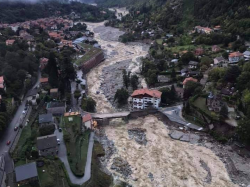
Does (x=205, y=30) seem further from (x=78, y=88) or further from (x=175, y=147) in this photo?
(x=175, y=147)

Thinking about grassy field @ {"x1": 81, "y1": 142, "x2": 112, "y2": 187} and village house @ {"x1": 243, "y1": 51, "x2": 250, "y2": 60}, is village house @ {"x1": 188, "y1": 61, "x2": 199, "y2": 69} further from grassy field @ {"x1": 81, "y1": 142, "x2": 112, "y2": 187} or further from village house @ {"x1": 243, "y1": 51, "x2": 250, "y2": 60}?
grassy field @ {"x1": 81, "y1": 142, "x2": 112, "y2": 187}

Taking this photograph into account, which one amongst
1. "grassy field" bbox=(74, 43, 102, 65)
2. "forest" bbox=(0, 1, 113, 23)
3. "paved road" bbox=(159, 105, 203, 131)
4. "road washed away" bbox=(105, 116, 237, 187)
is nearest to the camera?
"road washed away" bbox=(105, 116, 237, 187)

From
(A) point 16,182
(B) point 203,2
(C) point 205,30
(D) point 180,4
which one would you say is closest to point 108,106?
(A) point 16,182

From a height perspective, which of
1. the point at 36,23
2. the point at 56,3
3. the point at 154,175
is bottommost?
the point at 154,175

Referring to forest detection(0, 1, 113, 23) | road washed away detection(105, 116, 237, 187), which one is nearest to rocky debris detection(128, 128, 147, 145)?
road washed away detection(105, 116, 237, 187)

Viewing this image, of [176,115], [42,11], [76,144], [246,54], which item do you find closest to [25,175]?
[76,144]

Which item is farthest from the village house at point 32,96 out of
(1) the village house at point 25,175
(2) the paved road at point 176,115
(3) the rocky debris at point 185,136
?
(3) the rocky debris at point 185,136
